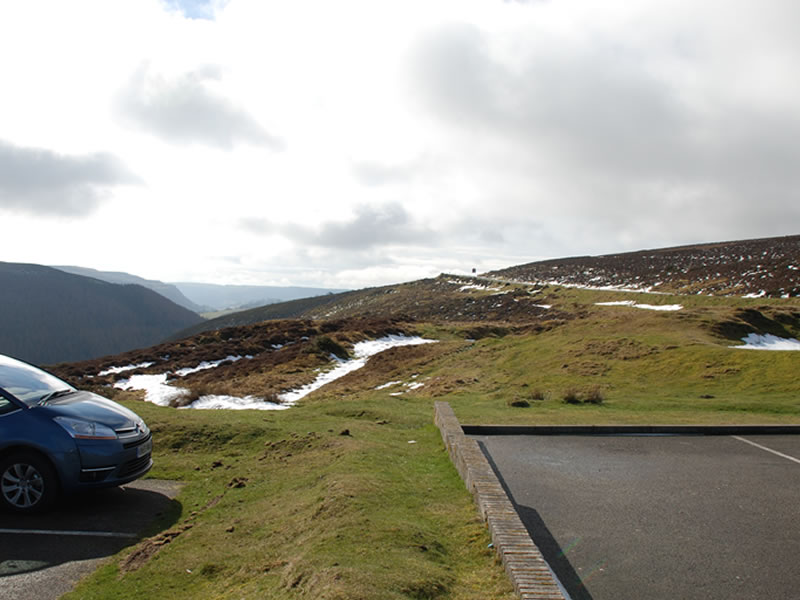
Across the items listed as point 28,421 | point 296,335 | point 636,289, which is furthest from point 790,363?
point 636,289

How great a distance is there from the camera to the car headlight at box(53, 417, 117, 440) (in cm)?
647

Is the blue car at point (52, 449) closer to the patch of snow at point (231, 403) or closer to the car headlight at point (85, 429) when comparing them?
the car headlight at point (85, 429)

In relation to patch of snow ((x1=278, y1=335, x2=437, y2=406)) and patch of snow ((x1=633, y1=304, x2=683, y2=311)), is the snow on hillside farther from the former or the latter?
patch of snow ((x1=633, y1=304, x2=683, y2=311))

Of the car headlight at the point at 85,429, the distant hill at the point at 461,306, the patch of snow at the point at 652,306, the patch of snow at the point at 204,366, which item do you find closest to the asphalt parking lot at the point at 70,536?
the car headlight at the point at 85,429

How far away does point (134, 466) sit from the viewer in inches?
273

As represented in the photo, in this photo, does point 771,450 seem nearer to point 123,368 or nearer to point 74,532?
point 74,532

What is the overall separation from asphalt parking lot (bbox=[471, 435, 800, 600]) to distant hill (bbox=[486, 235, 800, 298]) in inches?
1578

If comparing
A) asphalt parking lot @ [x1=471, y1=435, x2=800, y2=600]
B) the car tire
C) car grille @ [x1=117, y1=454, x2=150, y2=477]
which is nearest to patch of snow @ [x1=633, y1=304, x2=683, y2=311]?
asphalt parking lot @ [x1=471, y1=435, x2=800, y2=600]

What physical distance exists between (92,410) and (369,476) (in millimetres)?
3765

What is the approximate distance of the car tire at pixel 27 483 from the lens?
630cm

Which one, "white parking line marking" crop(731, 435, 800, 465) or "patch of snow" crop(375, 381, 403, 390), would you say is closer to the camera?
"white parking line marking" crop(731, 435, 800, 465)

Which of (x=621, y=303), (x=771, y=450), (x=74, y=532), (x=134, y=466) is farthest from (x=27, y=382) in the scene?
(x=621, y=303)

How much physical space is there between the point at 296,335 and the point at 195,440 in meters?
36.8

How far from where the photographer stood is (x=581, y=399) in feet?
50.8
